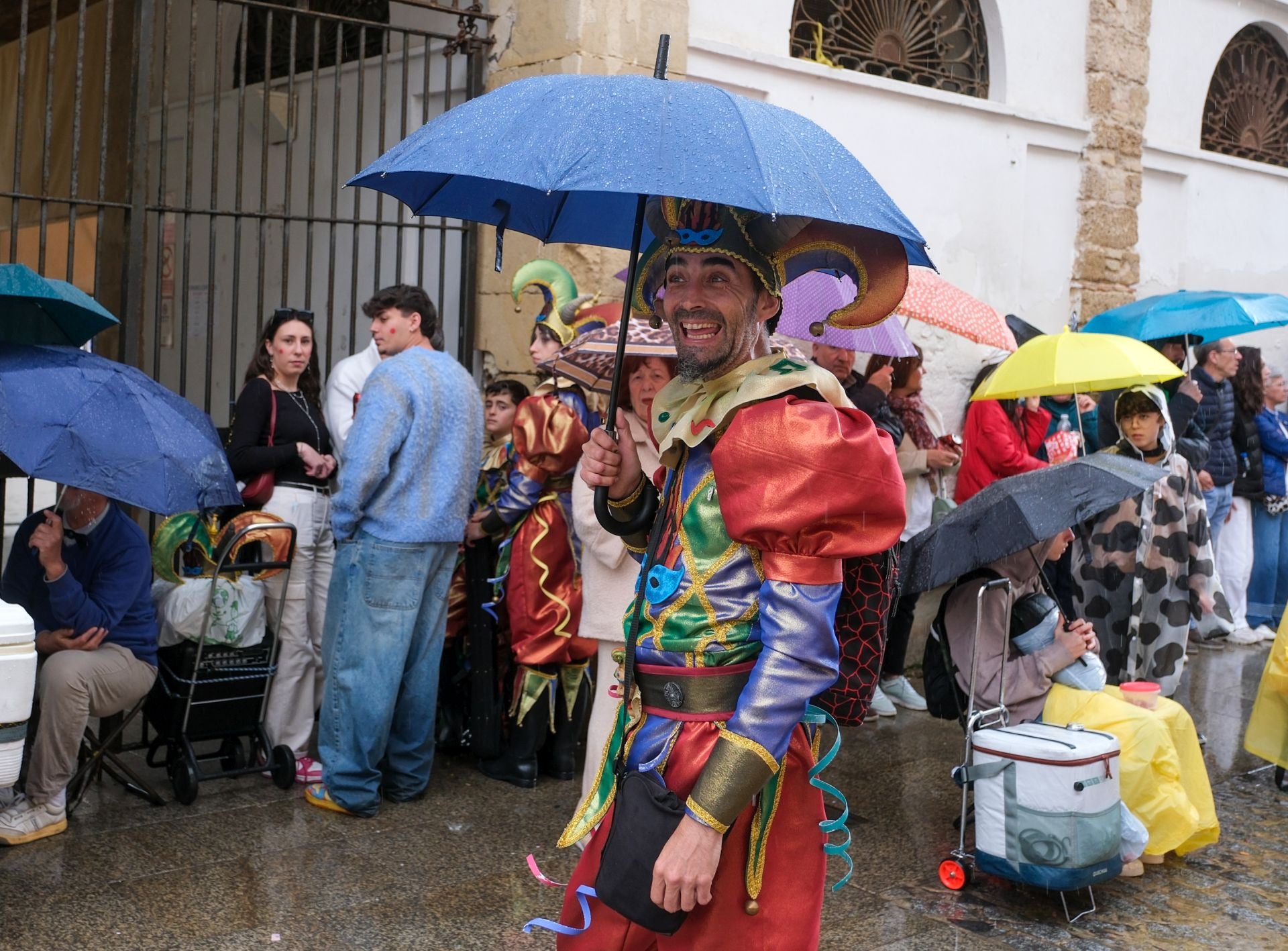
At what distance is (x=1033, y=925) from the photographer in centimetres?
456

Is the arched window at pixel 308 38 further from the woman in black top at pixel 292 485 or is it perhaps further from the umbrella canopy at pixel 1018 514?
the umbrella canopy at pixel 1018 514

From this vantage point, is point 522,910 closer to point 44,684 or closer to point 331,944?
point 331,944

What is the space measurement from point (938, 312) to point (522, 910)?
11.6 feet

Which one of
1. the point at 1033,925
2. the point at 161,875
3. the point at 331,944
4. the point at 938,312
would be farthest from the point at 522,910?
the point at 938,312

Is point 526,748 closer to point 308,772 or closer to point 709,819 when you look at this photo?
point 308,772

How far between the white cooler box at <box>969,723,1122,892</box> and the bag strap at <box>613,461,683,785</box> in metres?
2.34

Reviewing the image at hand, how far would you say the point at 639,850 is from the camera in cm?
238

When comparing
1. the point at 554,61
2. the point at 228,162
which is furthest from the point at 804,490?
the point at 228,162

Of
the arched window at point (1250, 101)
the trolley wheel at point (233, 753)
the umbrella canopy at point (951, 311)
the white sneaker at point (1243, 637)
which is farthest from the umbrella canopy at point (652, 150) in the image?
the arched window at point (1250, 101)

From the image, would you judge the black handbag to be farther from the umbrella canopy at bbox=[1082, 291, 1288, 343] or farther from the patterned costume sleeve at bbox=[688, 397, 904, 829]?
the umbrella canopy at bbox=[1082, 291, 1288, 343]

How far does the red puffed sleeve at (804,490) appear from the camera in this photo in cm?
234

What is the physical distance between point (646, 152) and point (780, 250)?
1.30 ft

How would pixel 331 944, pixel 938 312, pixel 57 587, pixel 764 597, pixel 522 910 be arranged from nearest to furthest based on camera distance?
1. pixel 764 597
2. pixel 331 944
3. pixel 522 910
4. pixel 57 587
5. pixel 938 312

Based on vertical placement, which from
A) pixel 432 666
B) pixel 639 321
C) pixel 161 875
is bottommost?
pixel 161 875
